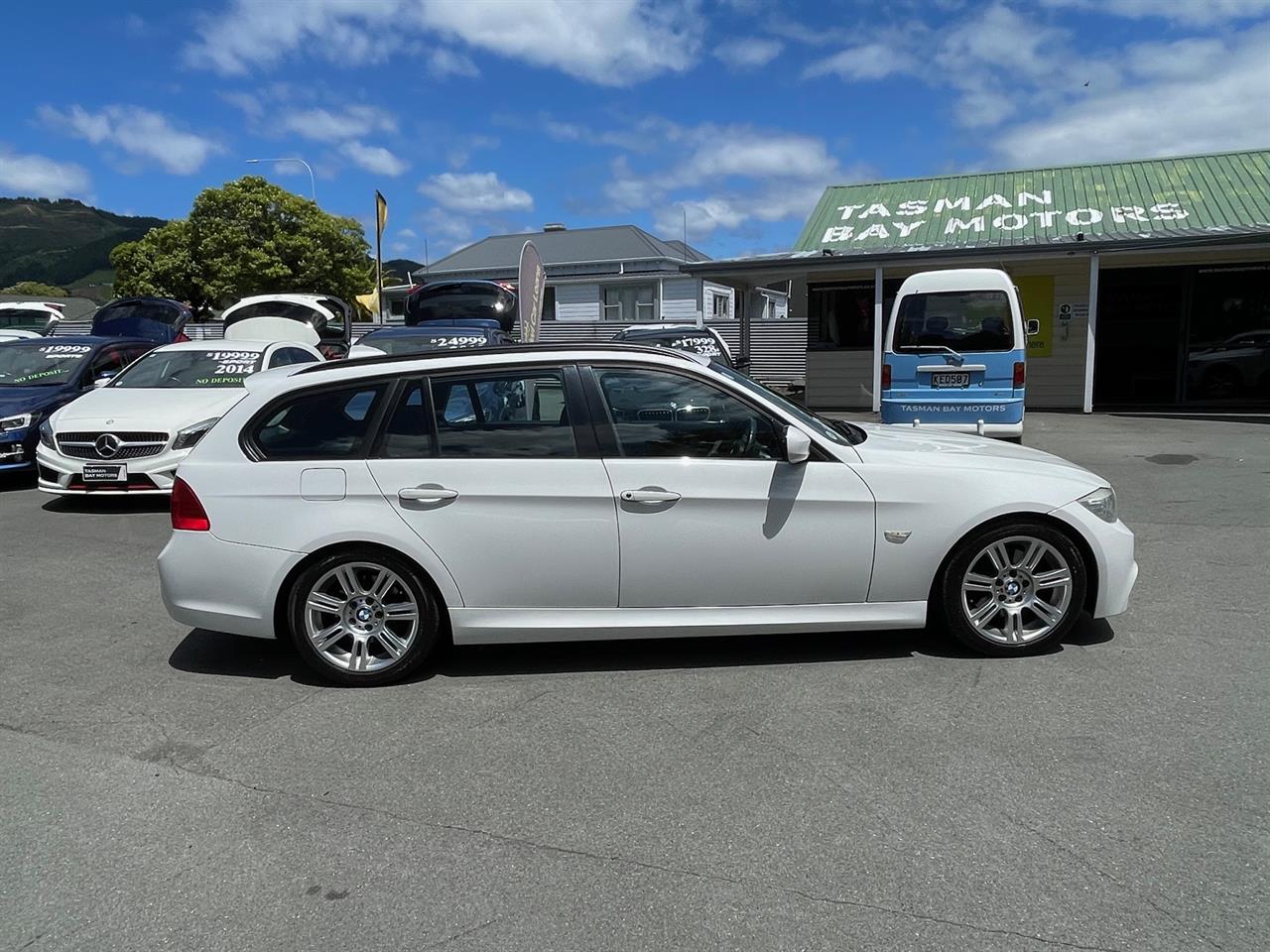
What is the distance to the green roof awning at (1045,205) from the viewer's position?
17.7 metres

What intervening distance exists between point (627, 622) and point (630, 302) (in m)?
32.4

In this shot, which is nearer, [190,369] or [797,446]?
[797,446]

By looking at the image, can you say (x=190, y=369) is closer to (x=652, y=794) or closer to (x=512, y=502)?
(x=512, y=502)

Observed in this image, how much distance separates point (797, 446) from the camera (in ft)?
14.3

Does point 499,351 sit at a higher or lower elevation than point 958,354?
lower

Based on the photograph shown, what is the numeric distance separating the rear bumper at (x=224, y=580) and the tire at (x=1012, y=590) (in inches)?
125

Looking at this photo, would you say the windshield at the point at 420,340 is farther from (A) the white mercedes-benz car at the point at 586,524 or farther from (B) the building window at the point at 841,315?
A: (B) the building window at the point at 841,315

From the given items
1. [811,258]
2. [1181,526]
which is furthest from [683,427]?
[811,258]

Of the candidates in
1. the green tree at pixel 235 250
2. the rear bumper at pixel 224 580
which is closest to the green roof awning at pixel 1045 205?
the rear bumper at pixel 224 580

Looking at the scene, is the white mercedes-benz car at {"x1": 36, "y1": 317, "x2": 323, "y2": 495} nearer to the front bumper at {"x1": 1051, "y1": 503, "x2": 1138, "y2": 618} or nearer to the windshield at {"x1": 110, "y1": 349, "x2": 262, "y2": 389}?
the windshield at {"x1": 110, "y1": 349, "x2": 262, "y2": 389}

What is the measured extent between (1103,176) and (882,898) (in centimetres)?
2072

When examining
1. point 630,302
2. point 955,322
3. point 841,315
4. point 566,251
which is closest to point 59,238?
point 566,251

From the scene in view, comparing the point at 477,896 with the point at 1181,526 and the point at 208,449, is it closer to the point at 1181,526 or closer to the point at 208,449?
the point at 208,449

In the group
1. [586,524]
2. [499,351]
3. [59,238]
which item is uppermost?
[59,238]
